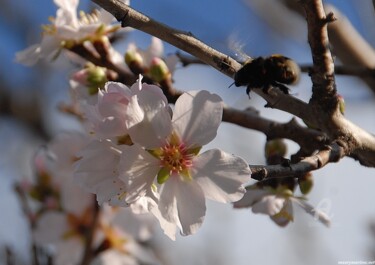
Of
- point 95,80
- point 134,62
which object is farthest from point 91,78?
point 134,62

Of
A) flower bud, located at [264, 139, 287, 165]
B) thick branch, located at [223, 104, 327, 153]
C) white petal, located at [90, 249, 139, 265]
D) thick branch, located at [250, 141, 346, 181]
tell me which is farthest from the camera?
white petal, located at [90, 249, 139, 265]

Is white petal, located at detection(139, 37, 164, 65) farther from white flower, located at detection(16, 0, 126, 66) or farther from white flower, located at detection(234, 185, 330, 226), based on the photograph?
white flower, located at detection(234, 185, 330, 226)

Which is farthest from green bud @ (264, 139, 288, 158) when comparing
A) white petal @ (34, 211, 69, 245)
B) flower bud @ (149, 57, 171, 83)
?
white petal @ (34, 211, 69, 245)

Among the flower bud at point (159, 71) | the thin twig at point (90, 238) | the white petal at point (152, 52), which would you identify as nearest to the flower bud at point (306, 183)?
the flower bud at point (159, 71)

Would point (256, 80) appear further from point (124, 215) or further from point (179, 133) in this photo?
point (124, 215)

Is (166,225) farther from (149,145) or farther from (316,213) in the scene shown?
(316,213)

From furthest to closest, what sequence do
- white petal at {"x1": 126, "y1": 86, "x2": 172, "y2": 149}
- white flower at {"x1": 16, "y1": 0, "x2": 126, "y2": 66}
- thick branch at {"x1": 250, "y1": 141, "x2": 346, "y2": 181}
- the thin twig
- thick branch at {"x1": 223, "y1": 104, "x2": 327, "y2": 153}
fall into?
the thin twig
white flower at {"x1": 16, "y1": 0, "x2": 126, "y2": 66}
thick branch at {"x1": 223, "y1": 104, "x2": 327, "y2": 153}
white petal at {"x1": 126, "y1": 86, "x2": 172, "y2": 149}
thick branch at {"x1": 250, "y1": 141, "x2": 346, "y2": 181}

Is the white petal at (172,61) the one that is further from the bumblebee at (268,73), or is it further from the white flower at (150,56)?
the bumblebee at (268,73)
